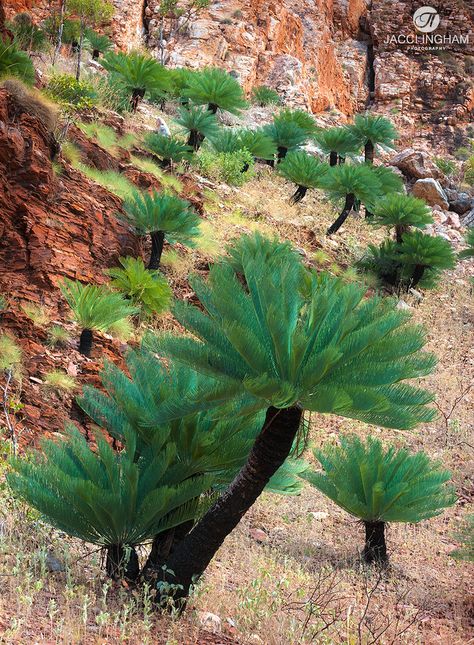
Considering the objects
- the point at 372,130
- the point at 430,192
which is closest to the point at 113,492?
the point at 372,130

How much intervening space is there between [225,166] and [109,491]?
367 inches

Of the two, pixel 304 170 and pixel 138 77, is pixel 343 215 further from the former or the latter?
pixel 138 77

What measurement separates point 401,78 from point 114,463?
23536 mm

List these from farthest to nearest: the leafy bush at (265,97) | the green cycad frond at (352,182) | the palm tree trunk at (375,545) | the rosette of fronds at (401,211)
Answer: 1. the leafy bush at (265,97)
2. the rosette of fronds at (401,211)
3. the green cycad frond at (352,182)
4. the palm tree trunk at (375,545)

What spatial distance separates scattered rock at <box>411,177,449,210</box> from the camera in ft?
52.6

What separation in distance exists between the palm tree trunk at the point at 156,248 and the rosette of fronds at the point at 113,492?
14.9 ft

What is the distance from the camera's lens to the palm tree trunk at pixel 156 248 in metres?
7.85

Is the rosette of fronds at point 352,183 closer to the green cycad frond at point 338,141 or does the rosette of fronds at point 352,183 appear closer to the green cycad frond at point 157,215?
the green cycad frond at point 338,141

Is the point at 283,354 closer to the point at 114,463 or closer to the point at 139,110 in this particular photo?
the point at 114,463

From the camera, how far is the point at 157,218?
7605 millimetres

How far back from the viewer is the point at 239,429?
3.49 meters

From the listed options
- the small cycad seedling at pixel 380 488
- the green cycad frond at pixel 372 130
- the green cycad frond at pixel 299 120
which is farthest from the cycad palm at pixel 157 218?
the green cycad frond at pixel 372 130

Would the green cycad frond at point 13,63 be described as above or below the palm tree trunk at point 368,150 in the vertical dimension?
above

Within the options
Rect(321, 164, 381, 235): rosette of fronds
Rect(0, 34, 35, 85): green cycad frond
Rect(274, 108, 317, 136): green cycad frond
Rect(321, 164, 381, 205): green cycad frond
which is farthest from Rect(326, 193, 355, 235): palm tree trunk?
Rect(0, 34, 35, 85): green cycad frond
